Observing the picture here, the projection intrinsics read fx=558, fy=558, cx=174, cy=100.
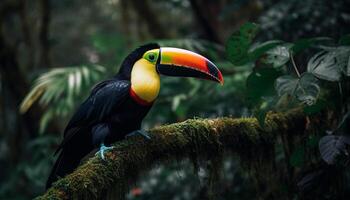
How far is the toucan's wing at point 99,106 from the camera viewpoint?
339 cm

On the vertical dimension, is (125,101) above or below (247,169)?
above

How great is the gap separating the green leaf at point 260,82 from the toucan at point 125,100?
0.97 ft

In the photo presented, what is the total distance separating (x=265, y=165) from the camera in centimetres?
354

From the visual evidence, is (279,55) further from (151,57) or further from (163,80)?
(163,80)

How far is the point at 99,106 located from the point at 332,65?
140 cm

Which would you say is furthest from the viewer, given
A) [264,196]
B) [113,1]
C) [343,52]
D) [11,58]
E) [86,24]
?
[86,24]

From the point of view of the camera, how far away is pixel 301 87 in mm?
2986

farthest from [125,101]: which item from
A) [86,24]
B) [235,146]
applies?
[86,24]

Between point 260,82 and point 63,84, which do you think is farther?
point 63,84

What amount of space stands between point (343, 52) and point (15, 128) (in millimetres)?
5501

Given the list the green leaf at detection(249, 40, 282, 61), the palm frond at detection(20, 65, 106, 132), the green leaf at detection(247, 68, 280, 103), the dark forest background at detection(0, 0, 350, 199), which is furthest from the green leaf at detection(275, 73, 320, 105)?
the palm frond at detection(20, 65, 106, 132)

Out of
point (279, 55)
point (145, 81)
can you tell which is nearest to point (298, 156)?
point (279, 55)

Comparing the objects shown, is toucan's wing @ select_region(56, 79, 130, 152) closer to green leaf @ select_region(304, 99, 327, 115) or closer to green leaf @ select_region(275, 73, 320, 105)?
green leaf @ select_region(275, 73, 320, 105)

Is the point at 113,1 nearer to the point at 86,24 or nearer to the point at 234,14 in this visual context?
the point at 86,24
